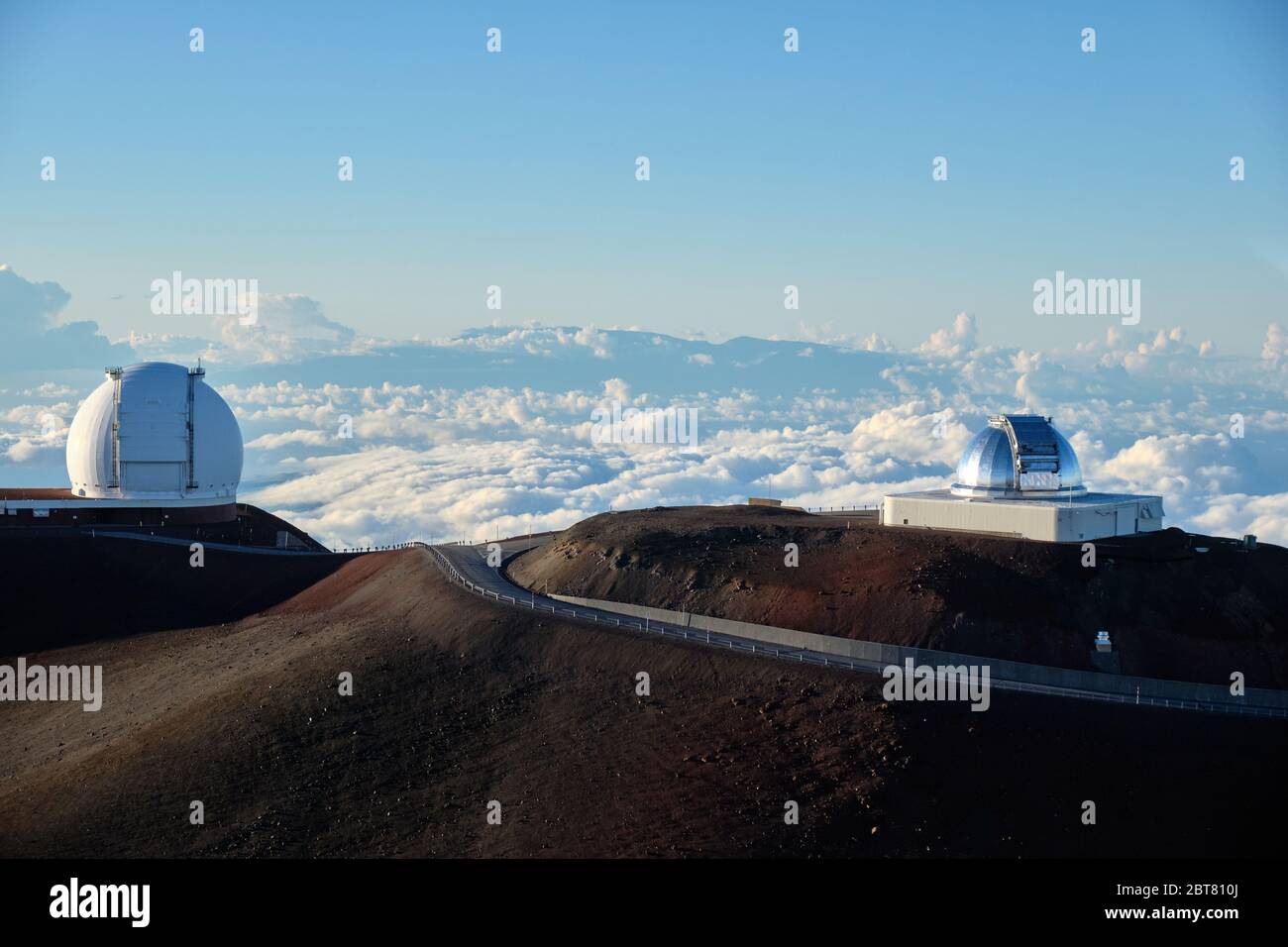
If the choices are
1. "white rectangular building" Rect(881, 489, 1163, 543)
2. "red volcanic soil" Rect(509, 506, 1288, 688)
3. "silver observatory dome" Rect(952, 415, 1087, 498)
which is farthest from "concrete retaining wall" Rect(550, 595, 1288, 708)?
"silver observatory dome" Rect(952, 415, 1087, 498)

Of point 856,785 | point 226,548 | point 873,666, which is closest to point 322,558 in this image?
point 226,548

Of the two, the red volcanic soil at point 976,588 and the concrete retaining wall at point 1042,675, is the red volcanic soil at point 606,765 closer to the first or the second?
the concrete retaining wall at point 1042,675

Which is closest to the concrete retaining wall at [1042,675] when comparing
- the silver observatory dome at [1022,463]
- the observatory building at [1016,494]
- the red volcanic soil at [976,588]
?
the red volcanic soil at [976,588]

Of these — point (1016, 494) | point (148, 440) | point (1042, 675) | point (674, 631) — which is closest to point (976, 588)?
point (1042, 675)

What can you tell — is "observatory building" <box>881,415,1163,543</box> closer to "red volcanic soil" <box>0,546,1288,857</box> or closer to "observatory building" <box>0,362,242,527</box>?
"red volcanic soil" <box>0,546,1288,857</box>

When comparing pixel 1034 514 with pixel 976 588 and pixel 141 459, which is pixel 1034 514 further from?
pixel 141 459
